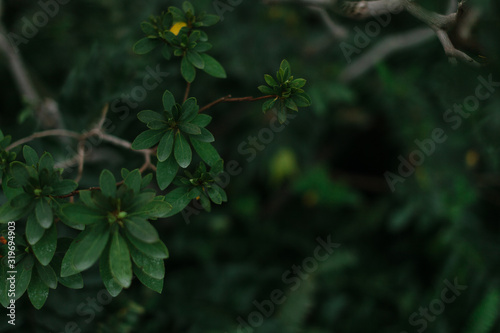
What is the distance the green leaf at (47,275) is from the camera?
1164 mm

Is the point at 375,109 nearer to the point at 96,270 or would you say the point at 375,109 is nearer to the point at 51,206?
the point at 96,270

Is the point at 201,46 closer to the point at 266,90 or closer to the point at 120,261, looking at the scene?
the point at 266,90

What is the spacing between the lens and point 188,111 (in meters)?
1.18

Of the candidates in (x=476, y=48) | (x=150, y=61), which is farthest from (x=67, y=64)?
(x=476, y=48)

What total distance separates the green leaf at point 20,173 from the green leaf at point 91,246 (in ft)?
0.74

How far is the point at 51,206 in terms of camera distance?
3.67 ft

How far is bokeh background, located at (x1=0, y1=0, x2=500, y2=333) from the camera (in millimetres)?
2104
